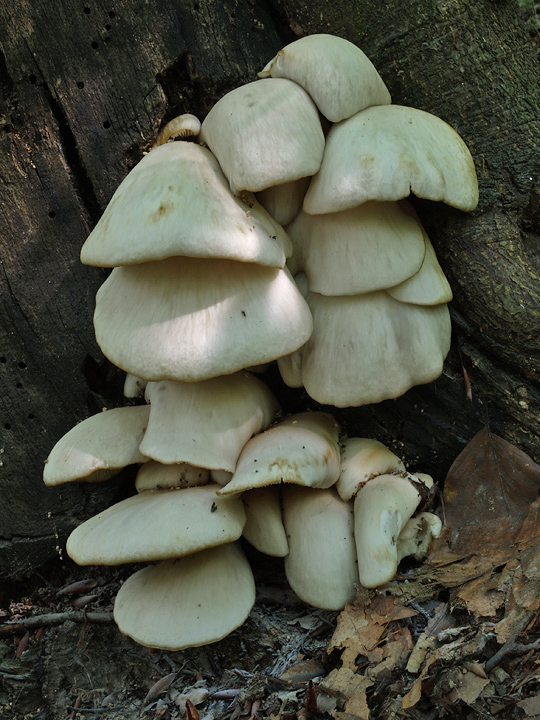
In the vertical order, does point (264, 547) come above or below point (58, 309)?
below

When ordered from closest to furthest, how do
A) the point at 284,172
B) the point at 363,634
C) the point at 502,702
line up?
the point at 502,702
the point at 284,172
the point at 363,634

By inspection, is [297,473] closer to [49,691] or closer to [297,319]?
[297,319]

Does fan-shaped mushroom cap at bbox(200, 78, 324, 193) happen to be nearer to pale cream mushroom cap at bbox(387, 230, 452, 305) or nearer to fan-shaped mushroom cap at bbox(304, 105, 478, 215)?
fan-shaped mushroom cap at bbox(304, 105, 478, 215)

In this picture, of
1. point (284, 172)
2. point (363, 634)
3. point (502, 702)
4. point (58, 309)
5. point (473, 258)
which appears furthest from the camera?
point (58, 309)

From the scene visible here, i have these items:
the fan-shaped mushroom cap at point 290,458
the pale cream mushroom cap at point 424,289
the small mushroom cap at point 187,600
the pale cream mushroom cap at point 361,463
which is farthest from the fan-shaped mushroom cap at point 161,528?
the pale cream mushroom cap at point 424,289

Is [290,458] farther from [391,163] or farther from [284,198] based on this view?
[391,163]

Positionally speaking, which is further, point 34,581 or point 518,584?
point 34,581

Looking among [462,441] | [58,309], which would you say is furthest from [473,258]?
[58,309]
